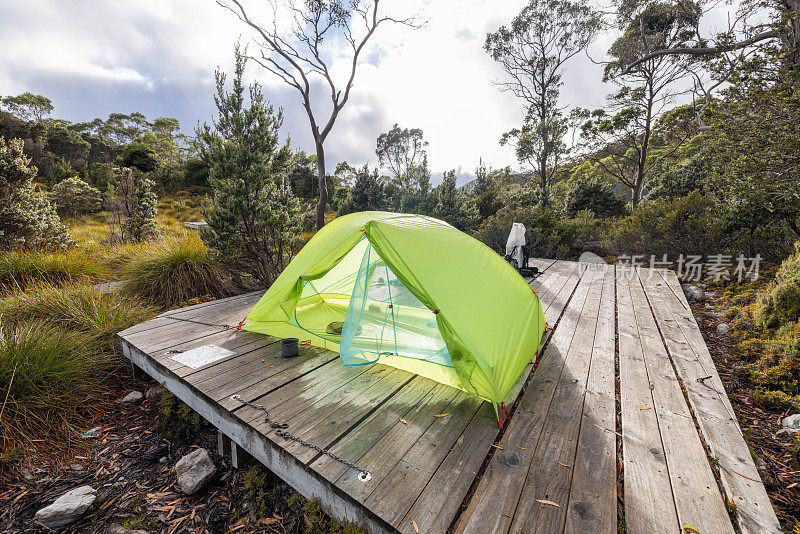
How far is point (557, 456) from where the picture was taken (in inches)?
68.6

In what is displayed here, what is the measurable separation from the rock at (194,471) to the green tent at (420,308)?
3.68ft

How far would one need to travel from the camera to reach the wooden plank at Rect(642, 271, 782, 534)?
1446 mm

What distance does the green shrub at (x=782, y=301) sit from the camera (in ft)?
10.7

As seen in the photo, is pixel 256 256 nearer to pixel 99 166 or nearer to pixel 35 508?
pixel 35 508

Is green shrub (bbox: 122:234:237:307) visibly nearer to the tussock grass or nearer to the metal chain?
the tussock grass

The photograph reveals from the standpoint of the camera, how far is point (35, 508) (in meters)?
1.86

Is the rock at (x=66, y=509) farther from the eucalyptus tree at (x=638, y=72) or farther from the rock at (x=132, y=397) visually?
the eucalyptus tree at (x=638, y=72)

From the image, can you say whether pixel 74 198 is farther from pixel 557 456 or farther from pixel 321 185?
pixel 557 456

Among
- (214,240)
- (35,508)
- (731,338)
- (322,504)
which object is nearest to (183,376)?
(35,508)

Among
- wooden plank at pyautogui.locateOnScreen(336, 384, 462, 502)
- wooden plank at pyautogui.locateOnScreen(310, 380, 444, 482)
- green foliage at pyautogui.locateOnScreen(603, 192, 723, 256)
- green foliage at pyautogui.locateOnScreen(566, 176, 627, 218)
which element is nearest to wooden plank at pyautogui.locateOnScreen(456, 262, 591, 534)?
wooden plank at pyautogui.locateOnScreen(336, 384, 462, 502)

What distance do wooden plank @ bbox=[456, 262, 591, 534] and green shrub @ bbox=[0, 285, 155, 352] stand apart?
3805mm

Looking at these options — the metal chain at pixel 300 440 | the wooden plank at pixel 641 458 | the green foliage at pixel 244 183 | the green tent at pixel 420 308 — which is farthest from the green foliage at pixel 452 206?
the metal chain at pixel 300 440

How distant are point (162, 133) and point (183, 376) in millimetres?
46442

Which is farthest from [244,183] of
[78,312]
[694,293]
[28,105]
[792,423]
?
[28,105]
